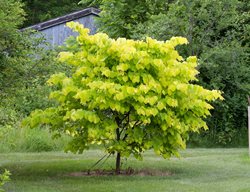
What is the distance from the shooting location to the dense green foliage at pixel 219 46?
17062mm

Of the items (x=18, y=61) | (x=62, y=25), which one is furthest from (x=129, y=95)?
(x=62, y=25)

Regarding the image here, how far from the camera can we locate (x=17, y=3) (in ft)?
30.9

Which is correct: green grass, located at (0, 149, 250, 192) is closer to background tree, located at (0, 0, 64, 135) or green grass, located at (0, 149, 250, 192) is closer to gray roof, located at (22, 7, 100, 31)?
background tree, located at (0, 0, 64, 135)

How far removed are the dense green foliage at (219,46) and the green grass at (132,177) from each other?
3.45 m

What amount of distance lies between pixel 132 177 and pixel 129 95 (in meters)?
1.78

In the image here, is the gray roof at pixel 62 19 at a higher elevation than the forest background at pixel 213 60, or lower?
higher

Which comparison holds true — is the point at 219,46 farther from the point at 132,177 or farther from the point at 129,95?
the point at 129,95

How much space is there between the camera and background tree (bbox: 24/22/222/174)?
352 inches

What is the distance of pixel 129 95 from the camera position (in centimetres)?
888

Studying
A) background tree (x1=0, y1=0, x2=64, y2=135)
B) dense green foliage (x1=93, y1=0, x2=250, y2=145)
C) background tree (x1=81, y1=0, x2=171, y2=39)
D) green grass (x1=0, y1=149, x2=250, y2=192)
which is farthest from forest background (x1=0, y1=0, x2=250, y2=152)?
background tree (x1=0, y1=0, x2=64, y2=135)

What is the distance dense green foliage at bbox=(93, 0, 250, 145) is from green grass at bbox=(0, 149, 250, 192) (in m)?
3.45

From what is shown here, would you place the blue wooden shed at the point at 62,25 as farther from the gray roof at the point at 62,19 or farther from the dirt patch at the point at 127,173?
the dirt patch at the point at 127,173

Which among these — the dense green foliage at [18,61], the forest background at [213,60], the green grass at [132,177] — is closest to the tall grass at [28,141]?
the forest background at [213,60]

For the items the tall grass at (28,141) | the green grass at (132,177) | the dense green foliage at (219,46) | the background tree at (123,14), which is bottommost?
the green grass at (132,177)
